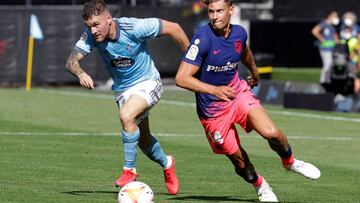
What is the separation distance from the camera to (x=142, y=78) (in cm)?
1283

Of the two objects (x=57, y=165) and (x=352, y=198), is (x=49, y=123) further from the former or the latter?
(x=352, y=198)

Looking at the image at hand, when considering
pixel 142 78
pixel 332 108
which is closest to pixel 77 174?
pixel 142 78

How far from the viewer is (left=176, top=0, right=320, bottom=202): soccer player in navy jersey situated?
38.3ft

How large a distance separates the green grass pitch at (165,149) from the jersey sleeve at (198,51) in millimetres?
1475

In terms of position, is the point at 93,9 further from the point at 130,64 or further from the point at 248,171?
the point at 248,171

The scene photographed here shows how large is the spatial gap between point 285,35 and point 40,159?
21582 mm

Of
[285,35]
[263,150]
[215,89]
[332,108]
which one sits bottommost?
[285,35]

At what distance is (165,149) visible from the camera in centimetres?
1797

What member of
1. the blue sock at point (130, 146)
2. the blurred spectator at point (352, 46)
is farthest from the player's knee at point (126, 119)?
the blurred spectator at point (352, 46)

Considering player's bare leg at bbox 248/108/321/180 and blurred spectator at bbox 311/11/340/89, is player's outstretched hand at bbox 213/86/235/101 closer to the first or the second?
player's bare leg at bbox 248/108/321/180

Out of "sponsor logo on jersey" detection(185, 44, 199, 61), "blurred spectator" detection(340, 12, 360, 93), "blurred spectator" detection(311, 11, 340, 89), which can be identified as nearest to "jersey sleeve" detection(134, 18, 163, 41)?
"sponsor logo on jersey" detection(185, 44, 199, 61)

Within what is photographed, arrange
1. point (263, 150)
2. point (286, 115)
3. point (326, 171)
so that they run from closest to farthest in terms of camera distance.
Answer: point (326, 171) < point (263, 150) < point (286, 115)

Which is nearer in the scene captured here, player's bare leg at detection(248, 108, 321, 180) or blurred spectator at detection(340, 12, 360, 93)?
player's bare leg at detection(248, 108, 321, 180)

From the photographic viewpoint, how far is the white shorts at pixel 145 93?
1271cm
